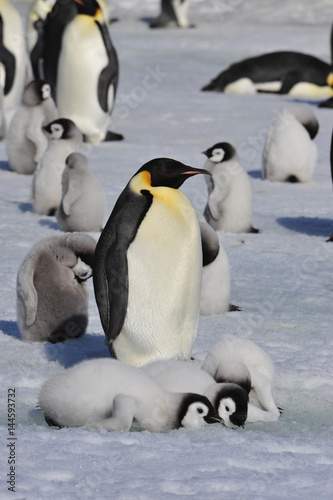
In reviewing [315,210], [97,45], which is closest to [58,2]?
[97,45]

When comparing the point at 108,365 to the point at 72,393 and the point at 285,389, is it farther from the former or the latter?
the point at 285,389

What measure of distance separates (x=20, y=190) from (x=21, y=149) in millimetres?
469

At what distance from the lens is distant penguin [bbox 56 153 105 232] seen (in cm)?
545

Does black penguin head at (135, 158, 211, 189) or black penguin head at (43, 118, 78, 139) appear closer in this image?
black penguin head at (135, 158, 211, 189)

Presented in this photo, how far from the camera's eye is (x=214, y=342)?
367 cm

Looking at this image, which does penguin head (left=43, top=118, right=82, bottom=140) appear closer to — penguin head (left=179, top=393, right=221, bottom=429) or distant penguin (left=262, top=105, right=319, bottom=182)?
distant penguin (left=262, top=105, right=319, bottom=182)

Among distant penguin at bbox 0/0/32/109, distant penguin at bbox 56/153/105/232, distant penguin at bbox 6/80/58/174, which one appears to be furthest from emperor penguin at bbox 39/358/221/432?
distant penguin at bbox 0/0/32/109

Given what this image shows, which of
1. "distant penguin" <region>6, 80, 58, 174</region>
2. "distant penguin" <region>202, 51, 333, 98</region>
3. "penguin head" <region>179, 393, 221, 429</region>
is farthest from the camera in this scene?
"distant penguin" <region>202, 51, 333, 98</region>

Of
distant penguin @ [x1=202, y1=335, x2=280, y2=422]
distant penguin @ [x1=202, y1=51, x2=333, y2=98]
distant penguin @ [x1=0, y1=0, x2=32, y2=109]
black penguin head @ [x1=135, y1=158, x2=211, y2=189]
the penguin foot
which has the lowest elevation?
distant penguin @ [x1=202, y1=51, x2=333, y2=98]

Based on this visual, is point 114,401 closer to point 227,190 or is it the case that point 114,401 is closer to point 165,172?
point 165,172

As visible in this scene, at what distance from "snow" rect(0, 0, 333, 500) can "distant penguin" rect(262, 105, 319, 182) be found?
124 millimetres

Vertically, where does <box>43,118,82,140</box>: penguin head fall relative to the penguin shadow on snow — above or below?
above

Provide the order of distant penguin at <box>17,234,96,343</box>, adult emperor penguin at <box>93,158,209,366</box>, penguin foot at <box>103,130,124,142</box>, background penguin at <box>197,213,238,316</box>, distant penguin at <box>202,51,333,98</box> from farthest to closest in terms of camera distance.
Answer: distant penguin at <box>202,51,333,98</box> < penguin foot at <box>103,130,124,142</box> < background penguin at <box>197,213,238,316</box> < distant penguin at <box>17,234,96,343</box> < adult emperor penguin at <box>93,158,209,366</box>

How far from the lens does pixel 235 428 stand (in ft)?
9.04
